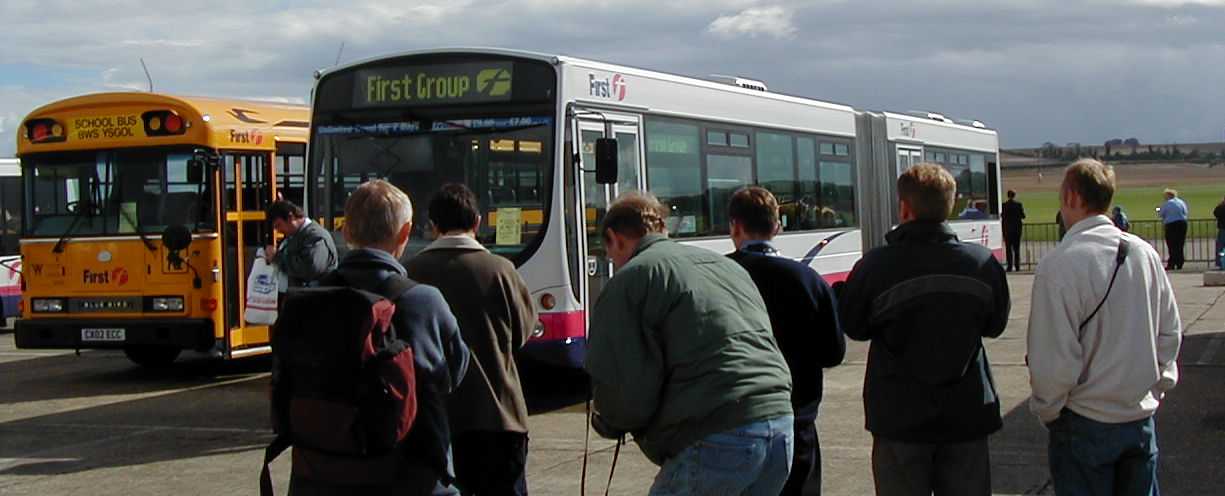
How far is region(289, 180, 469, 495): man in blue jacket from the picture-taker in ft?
14.9

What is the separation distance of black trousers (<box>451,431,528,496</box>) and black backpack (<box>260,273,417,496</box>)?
3.73 ft

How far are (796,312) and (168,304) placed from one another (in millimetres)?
9862

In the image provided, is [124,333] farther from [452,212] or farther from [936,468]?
[936,468]

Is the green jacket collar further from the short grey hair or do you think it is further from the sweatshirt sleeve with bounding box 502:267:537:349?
the sweatshirt sleeve with bounding box 502:267:537:349

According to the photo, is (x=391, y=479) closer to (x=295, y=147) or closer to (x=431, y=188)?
(x=431, y=188)

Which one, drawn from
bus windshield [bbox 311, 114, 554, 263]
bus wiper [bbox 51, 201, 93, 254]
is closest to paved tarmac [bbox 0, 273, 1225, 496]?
bus wiper [bbox 51, 201, 93, 254]

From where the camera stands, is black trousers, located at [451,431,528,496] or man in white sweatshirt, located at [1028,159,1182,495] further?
black trousers, located at [451,431,528,496]

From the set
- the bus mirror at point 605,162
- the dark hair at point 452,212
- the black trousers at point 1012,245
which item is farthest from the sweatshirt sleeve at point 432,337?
the black trousers at point 1012,245

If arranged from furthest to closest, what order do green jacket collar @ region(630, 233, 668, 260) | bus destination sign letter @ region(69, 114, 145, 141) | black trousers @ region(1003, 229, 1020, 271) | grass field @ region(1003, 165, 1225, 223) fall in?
grass field @ region(1003, 165, 1225, 223), black trousers @ region(1003, 229, 1020, 271), bus destination sign letter @ region(69, 114, 145, 141), green jacket collar @ region(630, 233, 668, 260)

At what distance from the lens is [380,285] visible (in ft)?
15.1

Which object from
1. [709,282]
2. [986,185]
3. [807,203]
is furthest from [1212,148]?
[709,282]

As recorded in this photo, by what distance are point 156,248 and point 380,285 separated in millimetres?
10357

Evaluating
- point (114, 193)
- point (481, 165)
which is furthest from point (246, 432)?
point (114, 193)

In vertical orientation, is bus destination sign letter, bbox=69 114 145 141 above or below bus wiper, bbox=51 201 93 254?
above
